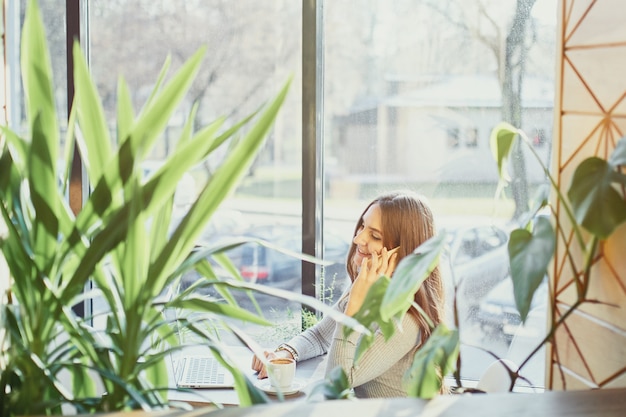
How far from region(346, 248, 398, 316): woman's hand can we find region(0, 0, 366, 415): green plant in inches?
42.7

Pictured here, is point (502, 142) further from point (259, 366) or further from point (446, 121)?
point (446, 121)

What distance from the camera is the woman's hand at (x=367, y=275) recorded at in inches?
103

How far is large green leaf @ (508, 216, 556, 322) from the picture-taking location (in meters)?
1.50

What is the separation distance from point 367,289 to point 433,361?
1081 millimetres

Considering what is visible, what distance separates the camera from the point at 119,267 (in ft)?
4.95

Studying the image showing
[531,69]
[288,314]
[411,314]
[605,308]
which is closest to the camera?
[605,308]

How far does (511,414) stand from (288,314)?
7.16ft

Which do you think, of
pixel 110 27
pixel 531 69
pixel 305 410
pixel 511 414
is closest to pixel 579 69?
pixel 511 414

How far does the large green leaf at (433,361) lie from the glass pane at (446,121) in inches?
67.4

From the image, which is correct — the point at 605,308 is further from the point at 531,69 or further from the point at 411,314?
the point at 531,69

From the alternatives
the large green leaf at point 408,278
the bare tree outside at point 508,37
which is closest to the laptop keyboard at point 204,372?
the bare tree outside at point 508,37

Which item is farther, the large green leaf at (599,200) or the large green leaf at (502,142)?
the large green leaf at (502,142)

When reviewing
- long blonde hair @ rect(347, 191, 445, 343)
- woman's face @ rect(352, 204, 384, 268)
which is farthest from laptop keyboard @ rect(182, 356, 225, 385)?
long blonde hair @ rect(347, 191, 445, 343)

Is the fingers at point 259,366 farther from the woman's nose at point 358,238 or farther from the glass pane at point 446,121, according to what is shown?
the glass pane at point 446,121
